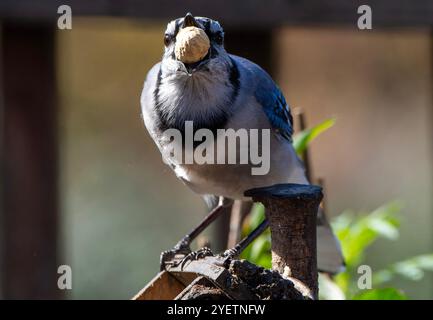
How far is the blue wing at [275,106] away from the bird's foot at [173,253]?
408mm

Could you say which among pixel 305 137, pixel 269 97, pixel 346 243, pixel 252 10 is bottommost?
pixel 346 243

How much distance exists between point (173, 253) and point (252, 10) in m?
1.25

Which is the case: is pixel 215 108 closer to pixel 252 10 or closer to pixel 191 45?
pixel 191 45

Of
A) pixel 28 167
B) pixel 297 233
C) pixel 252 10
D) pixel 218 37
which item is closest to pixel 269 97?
pixel 218 37

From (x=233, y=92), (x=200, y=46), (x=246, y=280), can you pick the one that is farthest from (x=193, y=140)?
(x=246, y=280)

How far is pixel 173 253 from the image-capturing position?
Answer: 238cm

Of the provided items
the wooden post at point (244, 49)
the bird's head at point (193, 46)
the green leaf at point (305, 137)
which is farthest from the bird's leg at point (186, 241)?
the wooden post at point (244, 49)

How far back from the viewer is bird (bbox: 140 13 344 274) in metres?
2.08

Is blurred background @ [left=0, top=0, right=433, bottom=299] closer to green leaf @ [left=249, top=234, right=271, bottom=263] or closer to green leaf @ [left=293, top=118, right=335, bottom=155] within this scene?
green leaf @ [left=293, top=118, right=335, bottom=155]

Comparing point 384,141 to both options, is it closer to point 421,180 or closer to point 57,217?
point 421,180

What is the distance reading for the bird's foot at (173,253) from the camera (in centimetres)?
225

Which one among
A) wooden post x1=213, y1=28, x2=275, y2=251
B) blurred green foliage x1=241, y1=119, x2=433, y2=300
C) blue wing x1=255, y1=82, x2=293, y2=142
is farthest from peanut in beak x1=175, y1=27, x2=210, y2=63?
wooden post x1=213, y1=28, x2=275, y2=251

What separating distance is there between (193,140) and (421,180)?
3342 mm

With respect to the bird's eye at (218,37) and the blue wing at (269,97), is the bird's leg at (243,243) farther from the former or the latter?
the bird's eye at (218,37)
